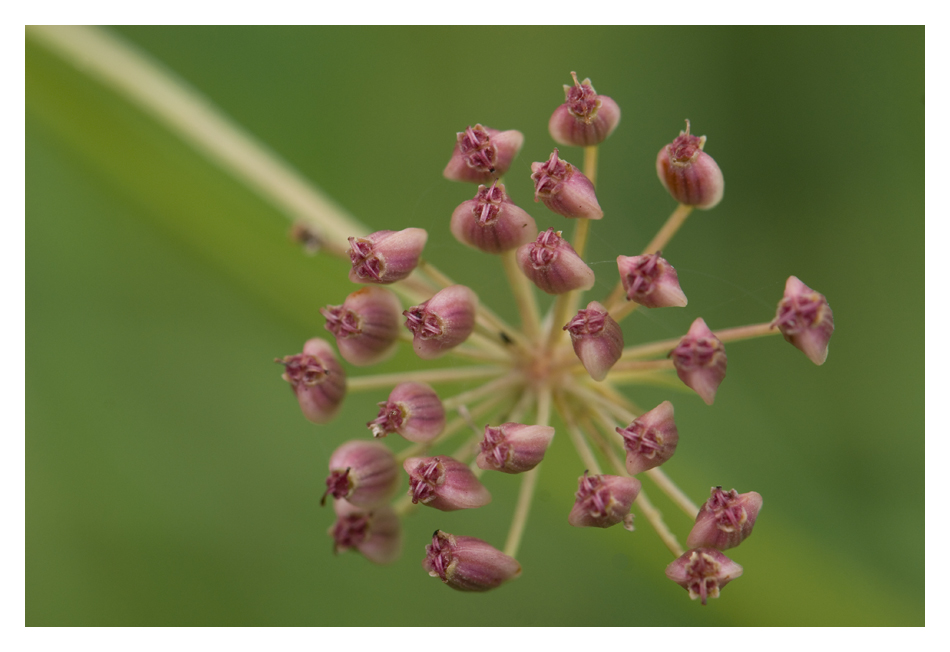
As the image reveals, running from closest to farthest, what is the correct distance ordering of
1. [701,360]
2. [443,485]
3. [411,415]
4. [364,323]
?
[701,360] → [443,485] → [411,415] → [364,323]

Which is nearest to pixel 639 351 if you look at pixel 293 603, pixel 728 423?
pixel 728 423

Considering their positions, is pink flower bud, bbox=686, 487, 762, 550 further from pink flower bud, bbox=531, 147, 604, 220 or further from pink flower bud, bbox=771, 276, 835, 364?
pink flower bud, bbox=531, 147, 604, 220

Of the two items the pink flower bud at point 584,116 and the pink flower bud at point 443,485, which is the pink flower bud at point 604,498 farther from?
the pink flower bud at point 584,116

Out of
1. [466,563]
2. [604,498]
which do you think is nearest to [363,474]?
[466,563]

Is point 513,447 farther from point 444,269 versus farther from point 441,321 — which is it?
point 444,269

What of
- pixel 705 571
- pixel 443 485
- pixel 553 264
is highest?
pixel 553 264

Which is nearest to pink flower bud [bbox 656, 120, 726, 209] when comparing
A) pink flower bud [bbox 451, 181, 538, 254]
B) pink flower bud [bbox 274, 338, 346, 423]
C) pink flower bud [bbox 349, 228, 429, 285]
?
pink flower bud [bbox 451, 181, 538, 254]

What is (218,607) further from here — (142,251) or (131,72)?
(131,72)
